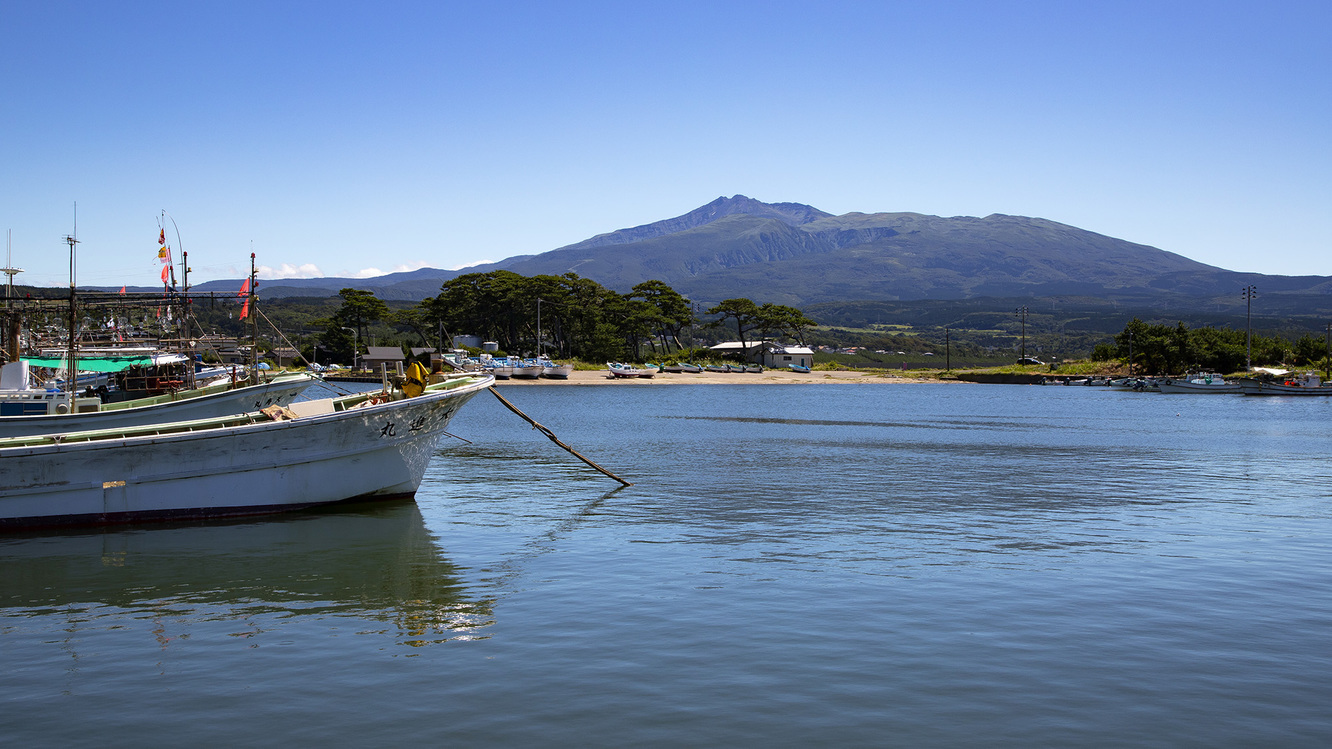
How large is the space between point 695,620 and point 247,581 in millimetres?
6941

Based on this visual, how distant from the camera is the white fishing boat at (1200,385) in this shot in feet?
301

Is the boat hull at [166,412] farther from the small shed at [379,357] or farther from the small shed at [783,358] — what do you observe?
the small shed at [783,358]

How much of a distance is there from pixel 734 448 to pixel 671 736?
29.1 meters

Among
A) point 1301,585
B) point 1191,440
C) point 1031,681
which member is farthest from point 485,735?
point 1191,440

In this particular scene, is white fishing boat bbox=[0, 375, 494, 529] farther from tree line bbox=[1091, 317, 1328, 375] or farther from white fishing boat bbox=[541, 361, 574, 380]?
tree line bbox=[1091, 317, 1328, 375]

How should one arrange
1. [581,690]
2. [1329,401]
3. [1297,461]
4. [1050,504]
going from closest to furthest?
[581,690], [1050,504], [1297,461], [1329,401]

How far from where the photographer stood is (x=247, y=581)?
14414 mm

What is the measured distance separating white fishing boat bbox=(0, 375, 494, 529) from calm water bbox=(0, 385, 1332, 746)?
626 mm

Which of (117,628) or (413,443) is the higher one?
(413,443)

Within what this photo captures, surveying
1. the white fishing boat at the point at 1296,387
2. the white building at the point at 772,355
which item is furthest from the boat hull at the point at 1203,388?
the white building at the point at 772,355

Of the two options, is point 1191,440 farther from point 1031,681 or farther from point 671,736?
point 671,736

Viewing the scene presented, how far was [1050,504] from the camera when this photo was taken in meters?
23.3

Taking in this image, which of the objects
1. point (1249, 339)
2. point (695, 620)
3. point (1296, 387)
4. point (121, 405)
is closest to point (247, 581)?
point (695, 620)

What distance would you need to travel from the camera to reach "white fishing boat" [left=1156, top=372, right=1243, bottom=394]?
91.8m
